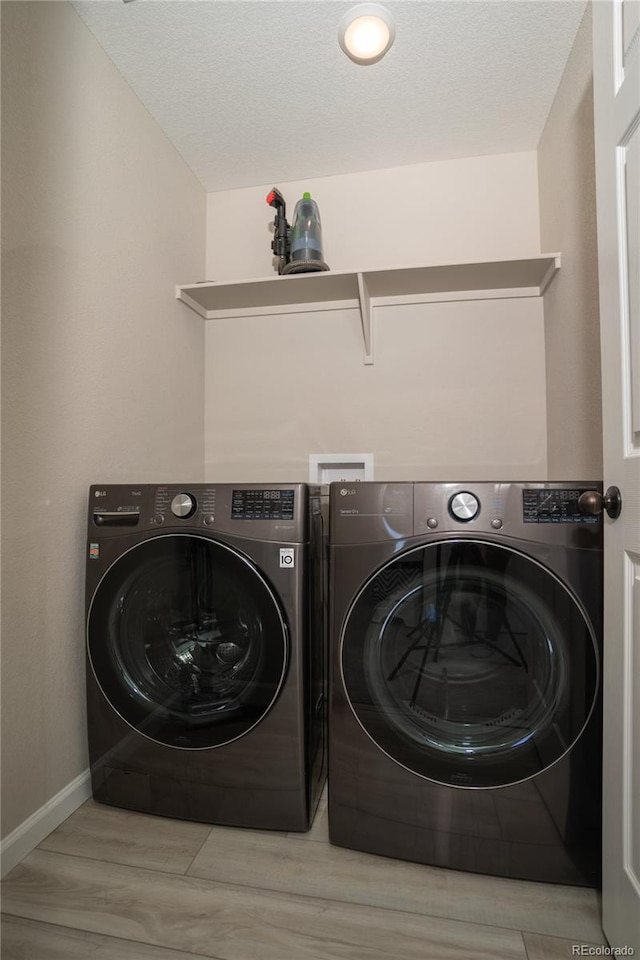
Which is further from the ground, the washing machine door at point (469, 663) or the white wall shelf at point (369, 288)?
the white wall shelf at point (369, 288)

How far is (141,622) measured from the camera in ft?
4.33

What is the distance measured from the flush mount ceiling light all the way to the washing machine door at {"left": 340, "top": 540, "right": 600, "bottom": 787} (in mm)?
1367

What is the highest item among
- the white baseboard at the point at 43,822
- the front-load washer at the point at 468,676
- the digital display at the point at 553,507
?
the digital display at the point at 553,507

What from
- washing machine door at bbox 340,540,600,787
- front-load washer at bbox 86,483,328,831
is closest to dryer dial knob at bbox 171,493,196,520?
front-load washer at bbox 86,483,328,831

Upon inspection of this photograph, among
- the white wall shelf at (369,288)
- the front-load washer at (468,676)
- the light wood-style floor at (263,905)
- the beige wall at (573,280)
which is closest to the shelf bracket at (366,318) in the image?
the white wall shelf at (369,288)

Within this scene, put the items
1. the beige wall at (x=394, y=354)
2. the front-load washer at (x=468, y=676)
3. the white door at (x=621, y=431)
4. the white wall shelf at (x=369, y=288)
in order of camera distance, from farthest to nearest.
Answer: the beige wall at (x=394, y=354), the white wall shelf at (x=369, y=288), the front-load washer at (x=468, y=676), the white door at (x=621, y=431)

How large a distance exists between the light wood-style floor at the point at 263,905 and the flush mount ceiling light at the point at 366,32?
2138 millimetres

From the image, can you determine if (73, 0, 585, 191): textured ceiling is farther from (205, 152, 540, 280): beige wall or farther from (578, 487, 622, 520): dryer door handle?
(578, 487, 622, 520): dryer door handle

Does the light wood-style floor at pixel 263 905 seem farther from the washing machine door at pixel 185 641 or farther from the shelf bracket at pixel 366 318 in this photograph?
the shelf bracket at pixel 366 318

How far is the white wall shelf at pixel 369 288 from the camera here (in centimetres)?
179

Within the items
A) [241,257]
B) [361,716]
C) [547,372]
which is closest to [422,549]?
[361,716]

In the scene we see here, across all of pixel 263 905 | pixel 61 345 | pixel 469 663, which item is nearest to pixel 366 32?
pixel 61 345

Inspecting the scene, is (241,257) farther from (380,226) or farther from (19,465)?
(19,465)

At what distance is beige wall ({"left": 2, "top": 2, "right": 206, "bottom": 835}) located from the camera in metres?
1.17
